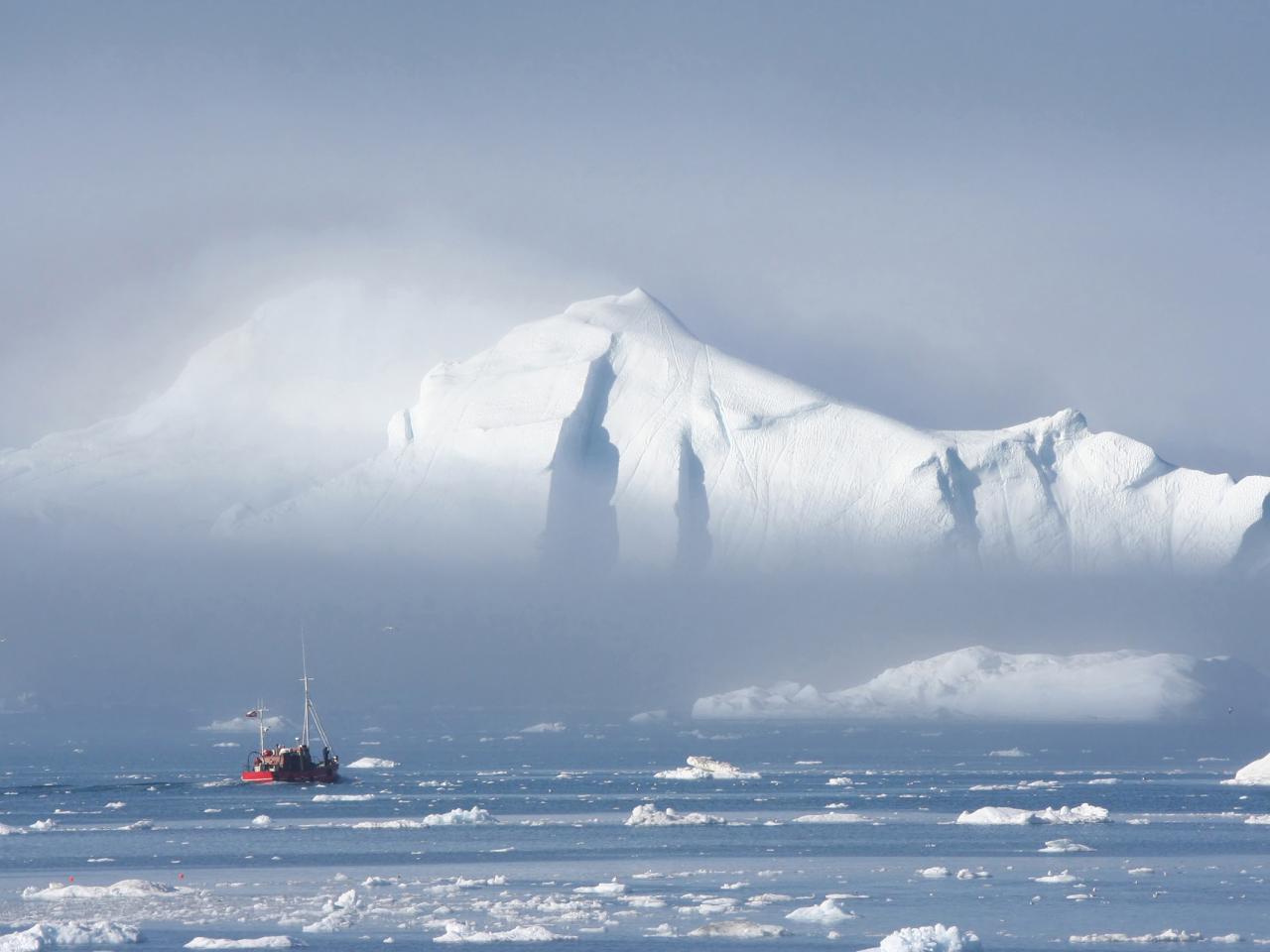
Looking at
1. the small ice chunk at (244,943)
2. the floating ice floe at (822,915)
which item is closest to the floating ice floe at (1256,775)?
the floating ice floe at (822,915)

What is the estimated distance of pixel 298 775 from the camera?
11500 cm

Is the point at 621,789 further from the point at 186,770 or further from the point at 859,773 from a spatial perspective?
the point at 186,770

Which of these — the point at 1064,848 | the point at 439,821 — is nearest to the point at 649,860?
the point at 1064,848

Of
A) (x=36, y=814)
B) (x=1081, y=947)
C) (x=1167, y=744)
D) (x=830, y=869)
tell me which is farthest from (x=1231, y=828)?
(x=1167, y=744)

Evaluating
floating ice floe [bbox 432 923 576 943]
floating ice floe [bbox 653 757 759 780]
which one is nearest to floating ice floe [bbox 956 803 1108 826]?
floating ice floe [bbox 432 923 576 943]

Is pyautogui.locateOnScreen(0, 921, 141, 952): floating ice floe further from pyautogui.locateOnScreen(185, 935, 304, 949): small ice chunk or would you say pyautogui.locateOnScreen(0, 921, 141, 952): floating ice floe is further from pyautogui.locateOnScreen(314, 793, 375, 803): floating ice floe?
pyautogui.locateOnScreen(314, 793, 375, 803): floating ice floe

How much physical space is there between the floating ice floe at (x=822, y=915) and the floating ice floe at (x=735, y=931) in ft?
4.68

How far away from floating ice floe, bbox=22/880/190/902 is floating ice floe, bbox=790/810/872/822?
1180 inches

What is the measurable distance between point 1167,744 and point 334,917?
131007mm

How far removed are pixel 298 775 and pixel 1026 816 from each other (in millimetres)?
49592

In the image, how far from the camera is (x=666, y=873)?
6231cm

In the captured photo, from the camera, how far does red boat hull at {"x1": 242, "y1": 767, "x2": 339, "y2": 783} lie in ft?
377

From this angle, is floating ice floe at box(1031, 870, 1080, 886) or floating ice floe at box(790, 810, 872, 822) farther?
floating ice floe at box(790, 810, 872, 822)

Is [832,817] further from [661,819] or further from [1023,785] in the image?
[1023,785]
